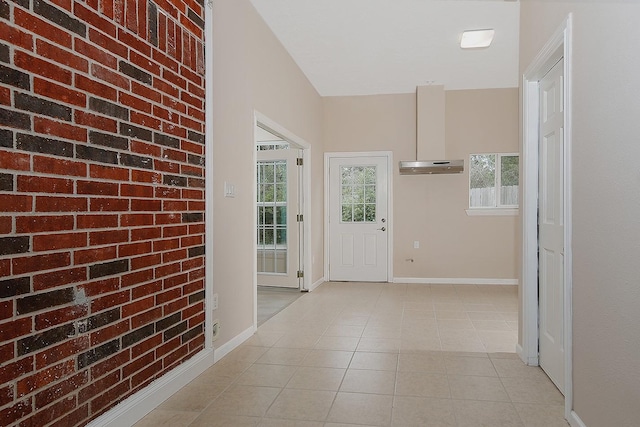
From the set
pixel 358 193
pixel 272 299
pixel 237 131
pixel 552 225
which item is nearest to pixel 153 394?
pixel 237 131

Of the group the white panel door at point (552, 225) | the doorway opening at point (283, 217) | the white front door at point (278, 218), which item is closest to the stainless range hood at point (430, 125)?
the doorway opening at point (283, 217)

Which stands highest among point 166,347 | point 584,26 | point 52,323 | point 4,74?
point 584,26

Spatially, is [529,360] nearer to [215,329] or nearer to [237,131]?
[215,329]

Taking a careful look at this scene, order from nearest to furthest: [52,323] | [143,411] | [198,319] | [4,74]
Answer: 1. [4,74]
2. [52,323]
3. [143,411]
4. [198,319]

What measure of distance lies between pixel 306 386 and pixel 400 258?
4.05m

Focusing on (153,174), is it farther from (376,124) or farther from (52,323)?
(376,124)

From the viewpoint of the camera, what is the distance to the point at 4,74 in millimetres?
1429

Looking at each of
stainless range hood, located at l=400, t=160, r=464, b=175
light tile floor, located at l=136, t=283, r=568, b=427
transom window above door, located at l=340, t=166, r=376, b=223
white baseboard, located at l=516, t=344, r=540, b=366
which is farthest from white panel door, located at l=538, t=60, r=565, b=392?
transom window above door, located at l=340, t=166, r=376, b=223

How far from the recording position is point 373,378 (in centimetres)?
269

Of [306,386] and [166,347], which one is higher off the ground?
[166,347]

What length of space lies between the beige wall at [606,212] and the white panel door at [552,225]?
1.37 feet

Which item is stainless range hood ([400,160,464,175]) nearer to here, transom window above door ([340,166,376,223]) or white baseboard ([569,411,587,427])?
transom window above door ([340,166,376,223])

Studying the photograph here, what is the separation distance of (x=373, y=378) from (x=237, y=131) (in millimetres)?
2082

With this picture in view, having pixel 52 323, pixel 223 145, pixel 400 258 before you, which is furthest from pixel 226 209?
pixel 400 258
